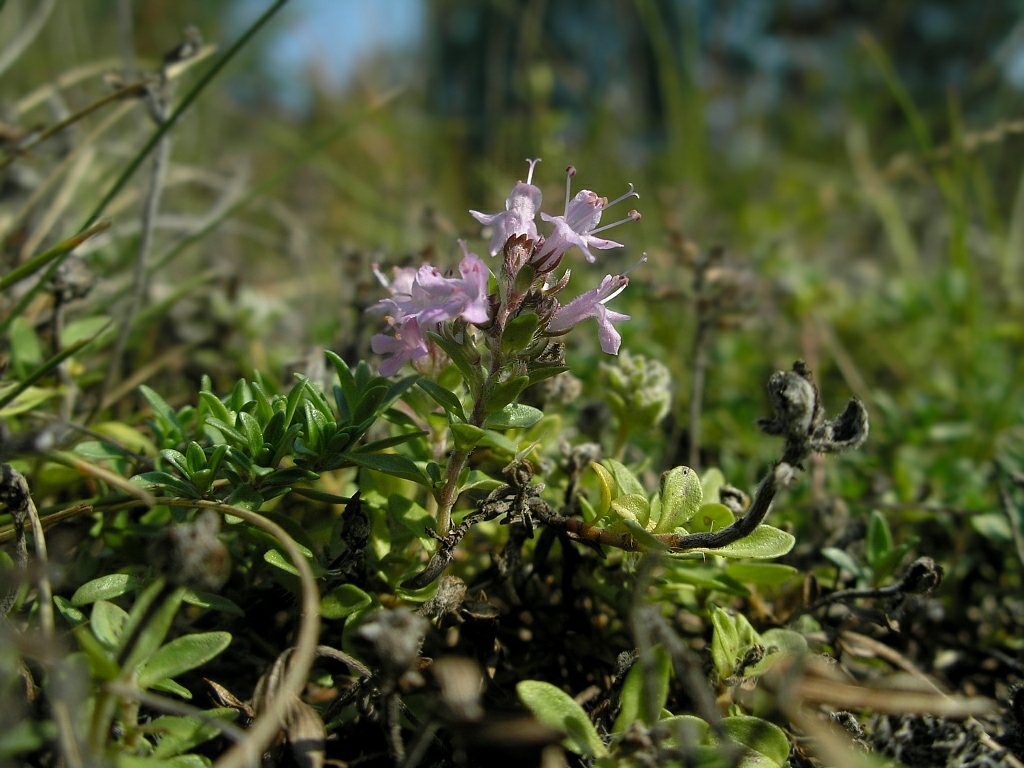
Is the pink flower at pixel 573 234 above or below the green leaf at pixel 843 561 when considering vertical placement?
above

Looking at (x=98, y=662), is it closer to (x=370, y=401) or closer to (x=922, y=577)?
(x=370, y=401)

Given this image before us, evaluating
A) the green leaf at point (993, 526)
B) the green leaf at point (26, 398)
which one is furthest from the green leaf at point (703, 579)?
the green leaf at point (26, 398)

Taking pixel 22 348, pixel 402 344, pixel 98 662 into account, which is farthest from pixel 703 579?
pixel 22 348

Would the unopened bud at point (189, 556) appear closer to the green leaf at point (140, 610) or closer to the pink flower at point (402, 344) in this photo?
the green leaf at point (140, 610)

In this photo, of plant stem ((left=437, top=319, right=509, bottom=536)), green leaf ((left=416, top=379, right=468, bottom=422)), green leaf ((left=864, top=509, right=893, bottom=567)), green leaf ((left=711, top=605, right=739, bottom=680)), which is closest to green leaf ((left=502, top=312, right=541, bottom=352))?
plant stem ((left=437, top=319, right=509, bottom=536))

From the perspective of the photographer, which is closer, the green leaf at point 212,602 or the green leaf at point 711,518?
the green leaf at point 212,602

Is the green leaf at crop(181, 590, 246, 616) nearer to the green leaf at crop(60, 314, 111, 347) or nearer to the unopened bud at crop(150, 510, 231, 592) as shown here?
the unopened bud at crop(150, 510, 231, 592)

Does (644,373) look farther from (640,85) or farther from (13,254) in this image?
(640,85)
